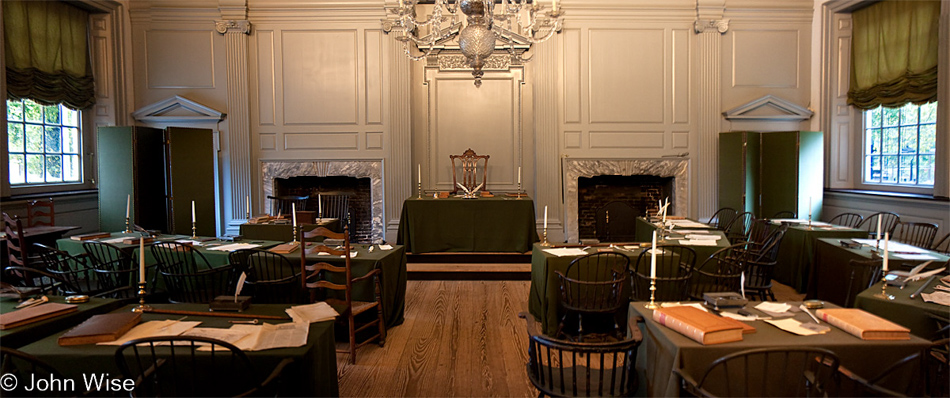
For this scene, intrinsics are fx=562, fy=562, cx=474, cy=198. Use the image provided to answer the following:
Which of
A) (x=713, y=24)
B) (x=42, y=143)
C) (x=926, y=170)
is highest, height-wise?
(x=713, y=24)

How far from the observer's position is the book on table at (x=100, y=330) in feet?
7.88

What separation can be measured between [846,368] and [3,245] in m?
8.03

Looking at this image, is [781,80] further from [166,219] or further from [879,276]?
[166,219]

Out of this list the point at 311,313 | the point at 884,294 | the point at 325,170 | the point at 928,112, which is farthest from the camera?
the point at 325,170

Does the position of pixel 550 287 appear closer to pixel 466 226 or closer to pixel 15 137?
pixel 466 226

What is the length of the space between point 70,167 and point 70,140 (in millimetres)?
403

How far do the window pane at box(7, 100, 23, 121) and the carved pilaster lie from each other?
261 cm

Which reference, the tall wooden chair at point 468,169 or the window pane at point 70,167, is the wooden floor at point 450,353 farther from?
the window pane at point 70,167

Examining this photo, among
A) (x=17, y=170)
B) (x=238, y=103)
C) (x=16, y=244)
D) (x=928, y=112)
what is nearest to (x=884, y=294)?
(x=928, y=112)

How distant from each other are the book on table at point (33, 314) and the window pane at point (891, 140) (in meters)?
9.59

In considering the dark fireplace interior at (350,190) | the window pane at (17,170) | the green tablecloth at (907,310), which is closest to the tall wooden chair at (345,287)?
the green tablecloth at (907,310)

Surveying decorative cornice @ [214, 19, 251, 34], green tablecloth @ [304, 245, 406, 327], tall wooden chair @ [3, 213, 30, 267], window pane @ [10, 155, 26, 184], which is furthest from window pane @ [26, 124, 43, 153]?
green tablecloth @ [304, 245, 406, 327]

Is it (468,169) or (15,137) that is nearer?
(15,137)

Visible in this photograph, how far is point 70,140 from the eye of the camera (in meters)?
8.35
